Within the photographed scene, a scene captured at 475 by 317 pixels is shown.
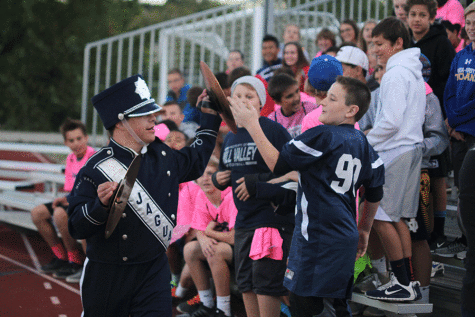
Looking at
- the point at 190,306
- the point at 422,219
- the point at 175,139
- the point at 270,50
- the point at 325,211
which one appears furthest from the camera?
the point at 270,50

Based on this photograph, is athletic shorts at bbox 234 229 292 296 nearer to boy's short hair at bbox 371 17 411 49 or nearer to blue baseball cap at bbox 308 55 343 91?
blue baseball cap at bbox 308 55 343 91

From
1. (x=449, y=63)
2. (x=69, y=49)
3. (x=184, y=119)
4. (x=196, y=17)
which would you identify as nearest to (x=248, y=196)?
(x=449, y=63)

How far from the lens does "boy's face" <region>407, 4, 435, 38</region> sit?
4.62 m

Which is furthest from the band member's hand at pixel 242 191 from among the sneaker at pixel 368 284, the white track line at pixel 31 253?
the white track line at pixel 31 253

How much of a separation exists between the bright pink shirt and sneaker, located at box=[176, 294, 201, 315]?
3.93m

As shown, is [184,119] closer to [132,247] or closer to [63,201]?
[63,201]

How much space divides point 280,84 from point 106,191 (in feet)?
6.32

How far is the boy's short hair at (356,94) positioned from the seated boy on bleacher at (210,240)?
1.83m

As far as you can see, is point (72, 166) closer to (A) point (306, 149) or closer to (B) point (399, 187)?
(B) point (399, 187)

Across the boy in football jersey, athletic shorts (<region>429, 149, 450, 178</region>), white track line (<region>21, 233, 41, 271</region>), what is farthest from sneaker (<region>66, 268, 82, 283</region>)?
athletic shorts (<region>429, 149, 450, 178</region>)

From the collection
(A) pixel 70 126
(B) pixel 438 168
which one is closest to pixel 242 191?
(B) pixel 438 168

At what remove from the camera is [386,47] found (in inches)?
155

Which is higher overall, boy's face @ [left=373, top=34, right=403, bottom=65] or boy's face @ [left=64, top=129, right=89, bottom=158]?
boy's face @ [left=373, top=34, right=403, bottom=65]

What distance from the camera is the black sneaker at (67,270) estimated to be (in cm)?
608
